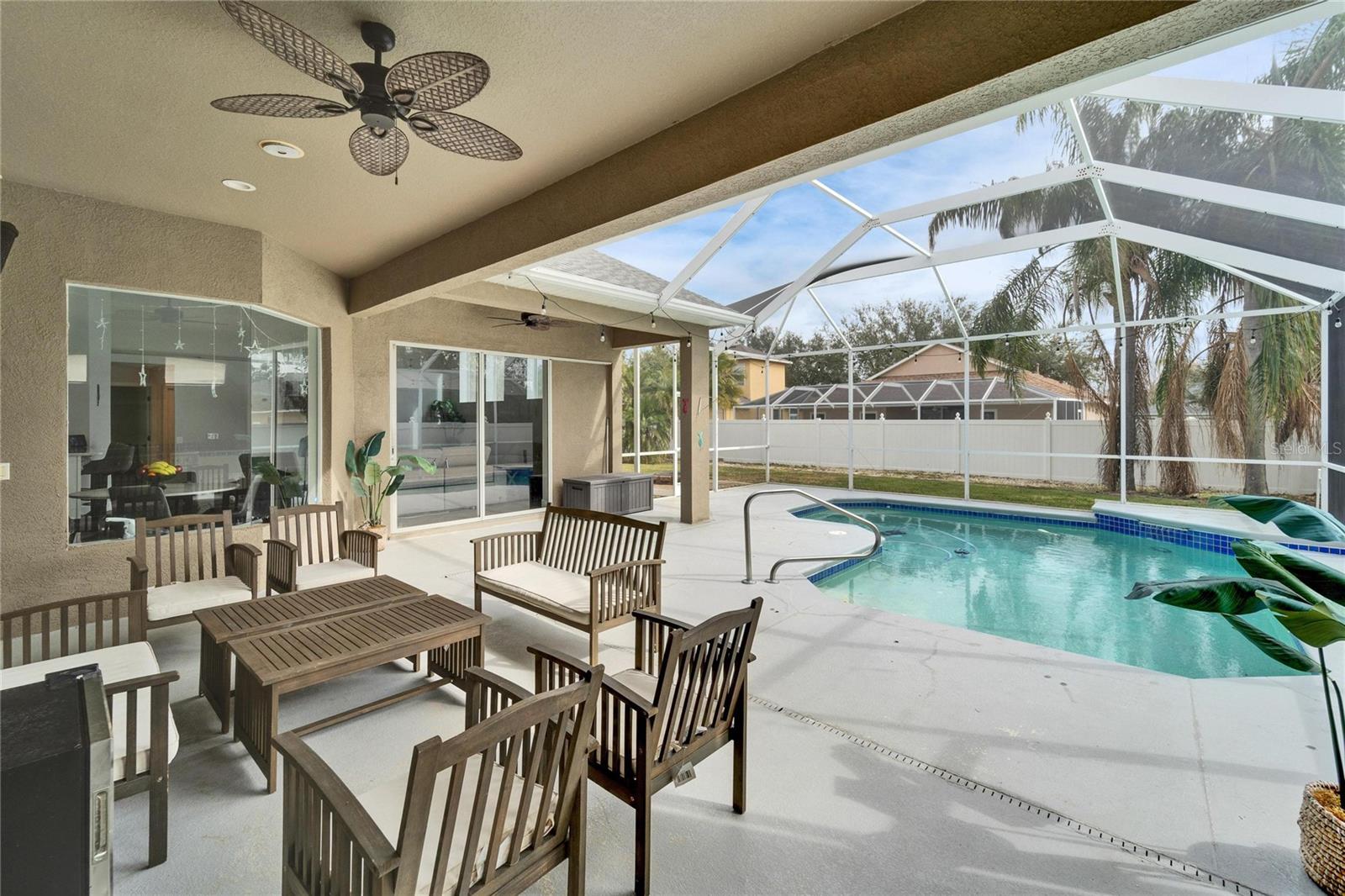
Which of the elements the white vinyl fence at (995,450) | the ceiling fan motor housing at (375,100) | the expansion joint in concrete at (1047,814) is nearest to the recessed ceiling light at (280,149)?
the ceiling fan motor housing at (375,100)

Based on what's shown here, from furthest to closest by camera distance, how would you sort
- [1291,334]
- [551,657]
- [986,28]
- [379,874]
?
[1291,334], [551,657], [986,28], [379,874]

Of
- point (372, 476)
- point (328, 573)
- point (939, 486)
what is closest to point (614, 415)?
point (372, 476)

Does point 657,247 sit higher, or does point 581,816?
point 657,247

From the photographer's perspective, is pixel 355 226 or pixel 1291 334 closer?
pixel 355 226

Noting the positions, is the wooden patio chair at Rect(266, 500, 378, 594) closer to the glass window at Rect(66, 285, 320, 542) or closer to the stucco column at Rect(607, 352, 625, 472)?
the glass window at Rect(66, 285, 320, 542)

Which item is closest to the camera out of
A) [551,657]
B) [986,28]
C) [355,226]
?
[986,28]

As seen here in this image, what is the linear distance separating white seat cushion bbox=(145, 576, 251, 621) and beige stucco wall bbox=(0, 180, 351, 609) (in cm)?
98

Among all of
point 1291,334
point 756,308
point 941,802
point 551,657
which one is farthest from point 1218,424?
point 551,657

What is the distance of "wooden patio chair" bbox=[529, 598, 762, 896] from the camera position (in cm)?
192

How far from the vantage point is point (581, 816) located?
174cm

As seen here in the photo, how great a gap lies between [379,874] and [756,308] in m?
10.1

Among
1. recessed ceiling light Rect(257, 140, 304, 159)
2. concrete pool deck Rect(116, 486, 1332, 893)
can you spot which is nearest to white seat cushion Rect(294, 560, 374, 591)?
concrete pool deck Rect(116, 486, 1332, 893)

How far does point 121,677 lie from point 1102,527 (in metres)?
11.3

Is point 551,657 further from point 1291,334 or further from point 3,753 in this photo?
point 1291,334
